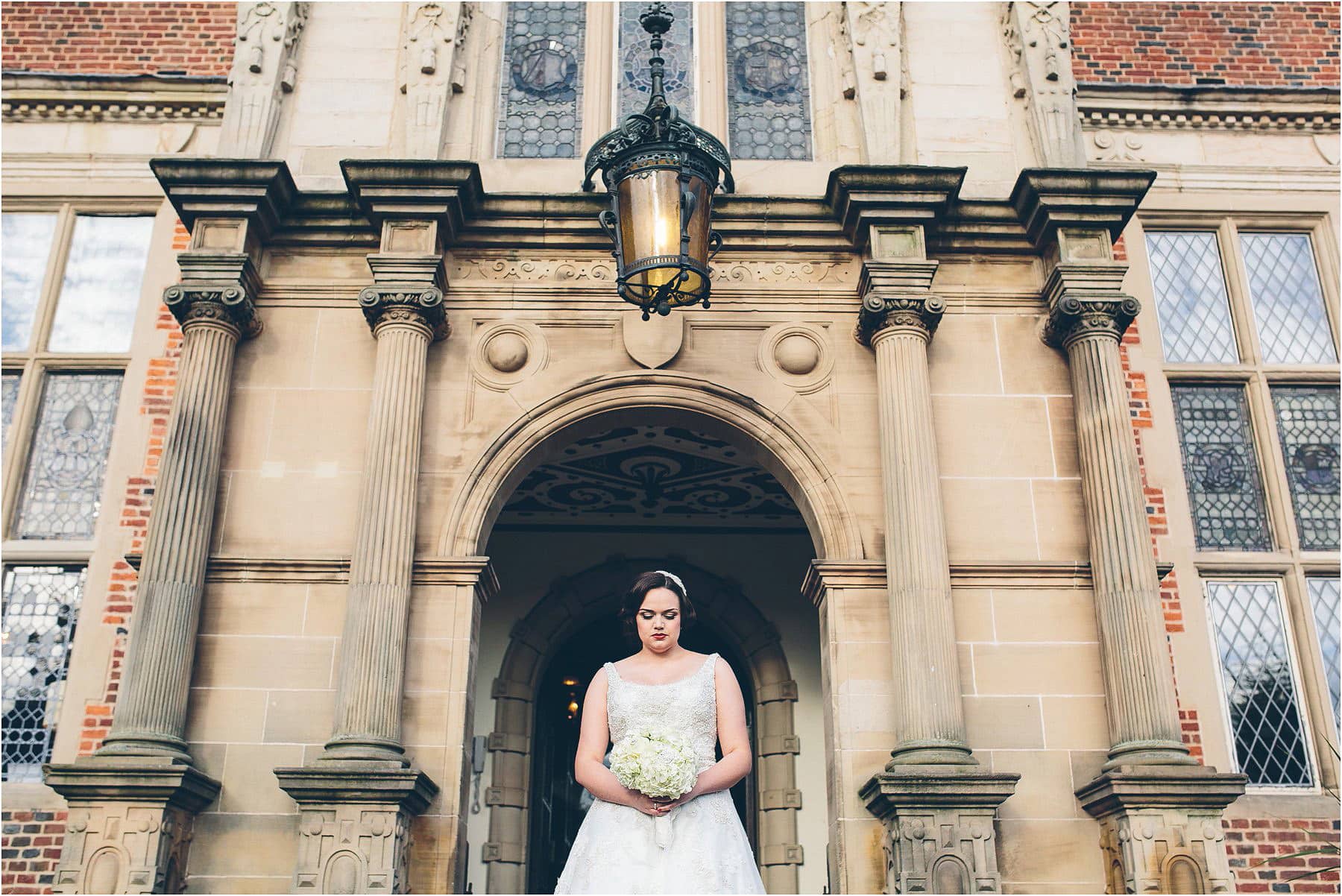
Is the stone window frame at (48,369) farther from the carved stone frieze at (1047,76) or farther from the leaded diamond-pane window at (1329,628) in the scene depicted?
the leaded diamond-pane window at (1329,628)

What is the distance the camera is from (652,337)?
7.86 m

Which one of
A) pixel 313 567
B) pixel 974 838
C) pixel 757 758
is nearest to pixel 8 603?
pixel 313 567

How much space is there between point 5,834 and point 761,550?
232 inches

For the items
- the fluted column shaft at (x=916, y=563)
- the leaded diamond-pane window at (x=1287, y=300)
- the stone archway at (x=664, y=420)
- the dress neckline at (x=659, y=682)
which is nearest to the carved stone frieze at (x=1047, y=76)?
the leaded diamond-pane window at (x=1287, y=300)

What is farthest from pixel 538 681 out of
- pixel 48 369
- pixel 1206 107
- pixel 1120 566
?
pixel 1206 107

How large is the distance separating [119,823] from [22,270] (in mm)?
4636

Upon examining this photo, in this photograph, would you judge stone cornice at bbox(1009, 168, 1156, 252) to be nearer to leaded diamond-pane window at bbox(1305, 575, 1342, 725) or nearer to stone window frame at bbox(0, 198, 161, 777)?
leaded diamond-pane window at bbox(1305, 575, 1342, 725)

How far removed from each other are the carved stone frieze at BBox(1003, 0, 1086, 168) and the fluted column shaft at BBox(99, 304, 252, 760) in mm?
5471

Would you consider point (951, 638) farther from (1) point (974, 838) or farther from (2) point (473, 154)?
(2) point (473, 154)

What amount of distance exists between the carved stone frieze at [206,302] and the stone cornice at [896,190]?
3755 millimetres

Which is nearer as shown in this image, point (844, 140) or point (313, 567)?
point (313, 567)

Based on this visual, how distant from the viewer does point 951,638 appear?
22.7 ft

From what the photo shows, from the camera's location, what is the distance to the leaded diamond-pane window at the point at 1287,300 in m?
8.91

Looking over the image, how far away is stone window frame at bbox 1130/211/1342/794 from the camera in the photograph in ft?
26.0
